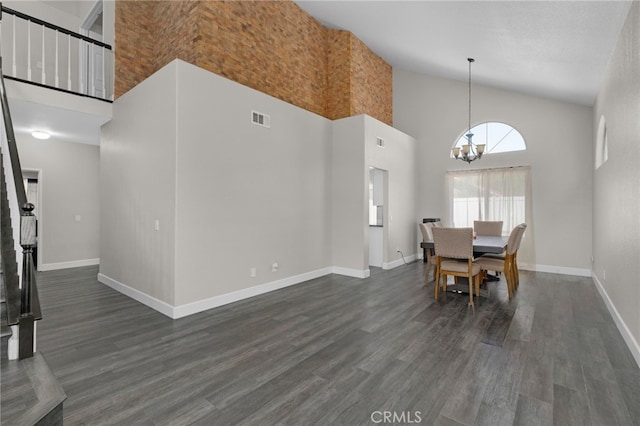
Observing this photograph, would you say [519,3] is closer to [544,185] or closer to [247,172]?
[247,172]

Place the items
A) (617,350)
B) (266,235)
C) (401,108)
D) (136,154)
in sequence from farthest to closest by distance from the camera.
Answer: (401,108)
(266,235)
(136,154)
(617,350)

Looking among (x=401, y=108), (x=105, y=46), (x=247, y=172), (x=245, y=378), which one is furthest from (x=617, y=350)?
(x=105, y=46)

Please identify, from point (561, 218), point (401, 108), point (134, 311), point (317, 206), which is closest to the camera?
point (134, 311)

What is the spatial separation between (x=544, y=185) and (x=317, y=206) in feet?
15.4

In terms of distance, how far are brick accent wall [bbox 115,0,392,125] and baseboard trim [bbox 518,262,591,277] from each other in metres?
4.79

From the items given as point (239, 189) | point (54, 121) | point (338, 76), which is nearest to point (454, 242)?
point (239, 189)

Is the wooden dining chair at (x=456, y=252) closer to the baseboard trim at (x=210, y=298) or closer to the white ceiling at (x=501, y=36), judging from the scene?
the baseboard trim at (x=210, y=298)

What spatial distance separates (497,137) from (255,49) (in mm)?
5414

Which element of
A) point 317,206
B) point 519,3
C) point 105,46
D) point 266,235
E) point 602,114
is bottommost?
point 266,235

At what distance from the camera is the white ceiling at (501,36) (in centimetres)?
312

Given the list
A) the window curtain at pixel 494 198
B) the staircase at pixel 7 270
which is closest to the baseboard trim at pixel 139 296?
the staircase at pixel 7 270

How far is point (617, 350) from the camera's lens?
2.67 metres

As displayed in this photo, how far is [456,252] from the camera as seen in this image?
4.09 m

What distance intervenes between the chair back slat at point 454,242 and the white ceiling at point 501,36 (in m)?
2.45
